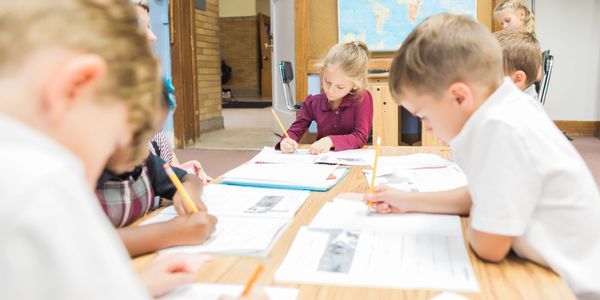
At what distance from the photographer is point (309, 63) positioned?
4.45 meters

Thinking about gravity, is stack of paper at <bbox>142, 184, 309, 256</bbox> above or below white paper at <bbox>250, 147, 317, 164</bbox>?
below

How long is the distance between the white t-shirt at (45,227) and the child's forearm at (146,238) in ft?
1.60

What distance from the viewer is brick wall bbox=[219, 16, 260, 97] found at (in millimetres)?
11070

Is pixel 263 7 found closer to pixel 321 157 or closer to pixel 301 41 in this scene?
pixel 301 41

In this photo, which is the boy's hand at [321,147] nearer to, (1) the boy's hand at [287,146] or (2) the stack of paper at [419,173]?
(1) the boy's hand at [287,146]

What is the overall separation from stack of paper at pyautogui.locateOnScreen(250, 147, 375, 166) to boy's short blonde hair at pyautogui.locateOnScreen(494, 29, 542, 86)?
48 cm

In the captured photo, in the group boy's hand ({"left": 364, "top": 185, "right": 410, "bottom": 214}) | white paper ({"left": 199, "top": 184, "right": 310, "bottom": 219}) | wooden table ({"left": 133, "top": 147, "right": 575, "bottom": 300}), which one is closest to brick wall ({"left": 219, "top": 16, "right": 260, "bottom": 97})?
white paper ({"left": 199, "top": 184, "right": 310, "bottom": 219})

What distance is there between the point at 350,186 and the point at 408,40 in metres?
0.50

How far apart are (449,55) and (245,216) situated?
0.47 meters

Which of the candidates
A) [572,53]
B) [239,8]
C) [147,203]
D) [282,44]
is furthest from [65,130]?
[239,8]

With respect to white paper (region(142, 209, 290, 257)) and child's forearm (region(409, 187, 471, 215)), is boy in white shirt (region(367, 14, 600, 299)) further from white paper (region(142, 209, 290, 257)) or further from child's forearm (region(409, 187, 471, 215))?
white paper (region(142, 209, 290, 257))

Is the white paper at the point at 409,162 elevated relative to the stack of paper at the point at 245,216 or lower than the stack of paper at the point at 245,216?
elevated

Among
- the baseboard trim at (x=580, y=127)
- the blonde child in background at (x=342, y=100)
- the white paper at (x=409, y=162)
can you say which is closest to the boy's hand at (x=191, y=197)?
the white paper at (x=409, y=162)

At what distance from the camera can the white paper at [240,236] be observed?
82 centimetres
